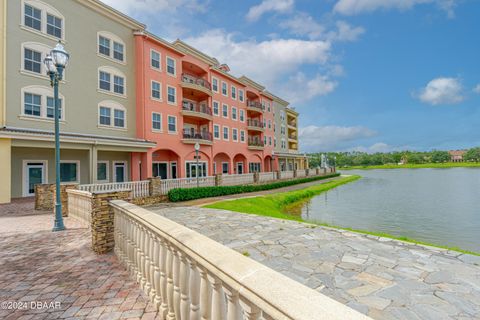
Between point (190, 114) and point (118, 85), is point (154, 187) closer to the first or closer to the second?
point (118, 85)

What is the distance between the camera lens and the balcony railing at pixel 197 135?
2269 centimetres

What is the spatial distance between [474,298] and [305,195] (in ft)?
57.6

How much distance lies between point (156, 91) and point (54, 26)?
7.52 metres

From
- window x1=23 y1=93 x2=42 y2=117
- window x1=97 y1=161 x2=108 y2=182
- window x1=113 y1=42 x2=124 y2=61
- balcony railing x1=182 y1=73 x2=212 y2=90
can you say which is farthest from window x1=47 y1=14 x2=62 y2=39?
balcony railing x1=182 y1=73 x2=212 y2=90

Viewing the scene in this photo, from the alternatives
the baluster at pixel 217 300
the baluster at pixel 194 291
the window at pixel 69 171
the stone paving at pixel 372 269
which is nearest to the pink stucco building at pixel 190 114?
the window at pixel 69 171

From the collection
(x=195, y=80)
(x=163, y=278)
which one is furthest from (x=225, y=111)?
(x=163, y=278)

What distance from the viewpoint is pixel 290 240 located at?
609cm

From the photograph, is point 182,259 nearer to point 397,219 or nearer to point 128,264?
point 128,264

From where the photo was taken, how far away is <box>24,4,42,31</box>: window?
14.3 metres

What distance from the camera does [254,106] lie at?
32.8 meters

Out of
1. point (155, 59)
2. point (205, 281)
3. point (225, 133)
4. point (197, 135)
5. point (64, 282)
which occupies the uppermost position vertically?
point (155, 59)

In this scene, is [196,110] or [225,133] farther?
[225,133]

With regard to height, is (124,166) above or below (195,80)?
below

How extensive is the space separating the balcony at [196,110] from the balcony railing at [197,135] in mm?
1637
